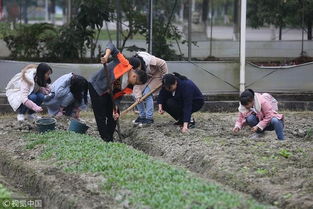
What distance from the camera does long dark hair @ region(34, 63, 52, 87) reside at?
437 inches

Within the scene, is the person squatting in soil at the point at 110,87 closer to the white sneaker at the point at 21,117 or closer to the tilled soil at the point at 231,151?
the tilled soil at the point at 231,151

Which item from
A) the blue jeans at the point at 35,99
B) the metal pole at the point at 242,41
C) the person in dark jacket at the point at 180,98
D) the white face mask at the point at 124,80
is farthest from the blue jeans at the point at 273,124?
the metal pole at the point at 242,41

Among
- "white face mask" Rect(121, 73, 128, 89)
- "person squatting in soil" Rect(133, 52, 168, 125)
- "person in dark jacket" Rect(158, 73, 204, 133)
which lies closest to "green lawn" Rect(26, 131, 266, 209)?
"white face mask" Rect(121, 73, 128, 89)

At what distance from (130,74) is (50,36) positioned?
7287mm

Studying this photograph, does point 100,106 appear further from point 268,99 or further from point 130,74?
point 268,99

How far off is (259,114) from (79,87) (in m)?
2.84

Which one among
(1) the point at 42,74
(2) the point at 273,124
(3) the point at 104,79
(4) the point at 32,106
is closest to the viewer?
(3) the point at 104,79

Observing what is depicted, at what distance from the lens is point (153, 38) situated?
16.2 meters

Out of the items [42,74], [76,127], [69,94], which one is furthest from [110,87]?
[42,74]

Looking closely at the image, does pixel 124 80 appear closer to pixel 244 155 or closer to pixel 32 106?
pixel 32 106

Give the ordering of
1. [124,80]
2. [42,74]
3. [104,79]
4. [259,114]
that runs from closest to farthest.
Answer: [124,80] → [104,79] → [259,114] → [42,74]

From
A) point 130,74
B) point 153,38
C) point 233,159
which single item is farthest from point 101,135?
point 153,38

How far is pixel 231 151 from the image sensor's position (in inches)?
359

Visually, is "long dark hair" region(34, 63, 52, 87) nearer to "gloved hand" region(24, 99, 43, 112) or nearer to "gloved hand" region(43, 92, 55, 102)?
"gloved hand" region(43, 92, 55, 102)
